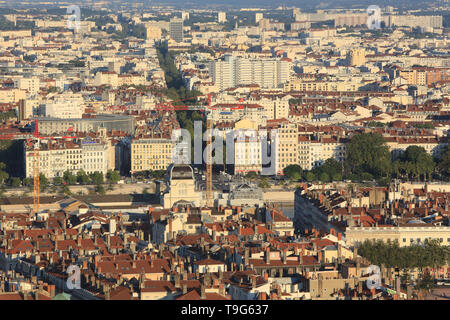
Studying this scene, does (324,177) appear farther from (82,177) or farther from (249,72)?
(249,72)

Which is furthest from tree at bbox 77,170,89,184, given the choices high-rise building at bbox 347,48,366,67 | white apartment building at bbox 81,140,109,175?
high-rise building at bbox 347,48,366,67

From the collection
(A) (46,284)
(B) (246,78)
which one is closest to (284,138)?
(A) (46,284)

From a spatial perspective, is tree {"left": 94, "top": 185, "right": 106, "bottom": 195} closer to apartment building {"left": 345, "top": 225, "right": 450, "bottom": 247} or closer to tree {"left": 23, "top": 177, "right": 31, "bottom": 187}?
tree {"left": 23, "top": 177, "right": 31, "bottom": 187}

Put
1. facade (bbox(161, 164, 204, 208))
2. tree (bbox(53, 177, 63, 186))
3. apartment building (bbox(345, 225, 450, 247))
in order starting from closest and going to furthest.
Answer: apartment building (bbox(345, 225, 450, 247))
facade (bbox(161, 164, 204, 208))
tree (bbox(53, 177, 63, 186))

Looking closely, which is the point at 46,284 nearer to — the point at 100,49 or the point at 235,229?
A: the point at 235,229

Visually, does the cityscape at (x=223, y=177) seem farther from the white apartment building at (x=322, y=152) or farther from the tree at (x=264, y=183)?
the tree at (x=264, y=183)

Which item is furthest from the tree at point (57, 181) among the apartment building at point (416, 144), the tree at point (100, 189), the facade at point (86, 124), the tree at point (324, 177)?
the apartment building at point (416, 144)

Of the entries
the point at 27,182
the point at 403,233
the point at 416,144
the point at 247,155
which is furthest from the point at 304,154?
the point at 403,233

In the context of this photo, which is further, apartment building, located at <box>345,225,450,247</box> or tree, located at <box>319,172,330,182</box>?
tree, located at <box>319,172,330,182</box>
